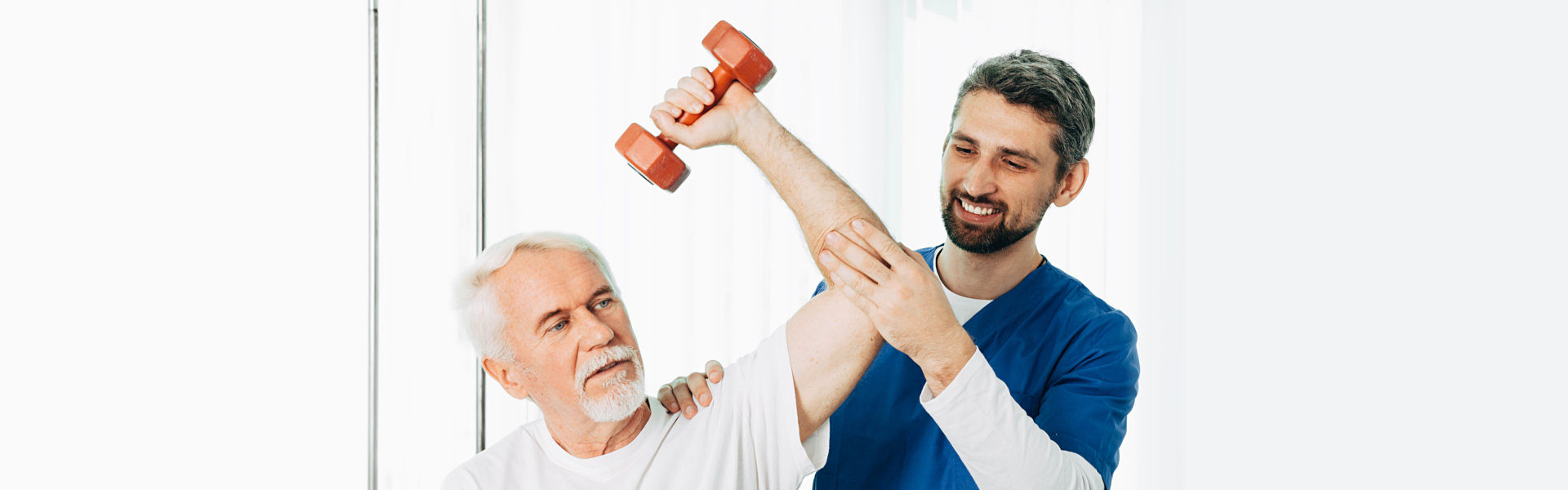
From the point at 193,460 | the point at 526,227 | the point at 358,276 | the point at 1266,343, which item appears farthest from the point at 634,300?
the point at 1266,343

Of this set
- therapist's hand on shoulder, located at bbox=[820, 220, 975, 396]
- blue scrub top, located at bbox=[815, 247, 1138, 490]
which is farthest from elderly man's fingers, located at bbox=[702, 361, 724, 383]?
therapist's hand on shoulder, located at bbox=[820, 220, 975, 396]

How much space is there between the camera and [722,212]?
9.64 ft

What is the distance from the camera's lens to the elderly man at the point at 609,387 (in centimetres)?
134

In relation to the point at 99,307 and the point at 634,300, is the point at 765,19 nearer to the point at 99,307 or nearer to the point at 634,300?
the point at 634,300

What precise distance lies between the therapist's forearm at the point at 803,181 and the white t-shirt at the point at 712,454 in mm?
227

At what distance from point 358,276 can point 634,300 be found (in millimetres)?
869

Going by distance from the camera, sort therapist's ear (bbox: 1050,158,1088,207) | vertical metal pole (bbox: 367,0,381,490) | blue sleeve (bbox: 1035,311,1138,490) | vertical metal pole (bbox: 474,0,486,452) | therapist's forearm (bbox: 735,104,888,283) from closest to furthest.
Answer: therapist's forearm (bbox: 735,104,888,283)
blue sleeve (bbox: 1035,311,1138,490)
therapist's ear (bbox: 1050,158,1088,207)
vertical metal pole (bbox: 367,0,381,490)
vertical metal pole (bbox: 474,0,486,452)

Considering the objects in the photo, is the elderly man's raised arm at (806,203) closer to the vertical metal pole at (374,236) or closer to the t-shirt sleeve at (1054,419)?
the t-shirt sleeve at (1054,419)

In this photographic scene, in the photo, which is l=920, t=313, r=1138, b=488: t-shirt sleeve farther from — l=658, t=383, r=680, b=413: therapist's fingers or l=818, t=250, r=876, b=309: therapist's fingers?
l=658, t=383, r=680, b=413: therapist's fingers

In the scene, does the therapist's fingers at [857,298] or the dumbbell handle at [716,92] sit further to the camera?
the dumbbell handle at [716,92]

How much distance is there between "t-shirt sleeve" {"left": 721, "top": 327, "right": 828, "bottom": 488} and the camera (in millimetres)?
1342

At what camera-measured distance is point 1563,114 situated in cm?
254

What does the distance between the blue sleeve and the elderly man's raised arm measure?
0.94ft

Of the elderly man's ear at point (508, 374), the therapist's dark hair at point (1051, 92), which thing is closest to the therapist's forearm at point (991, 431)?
the therapist's dark hair at point (1051, 92)
